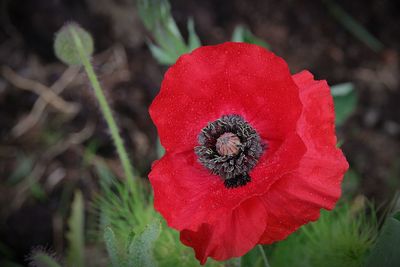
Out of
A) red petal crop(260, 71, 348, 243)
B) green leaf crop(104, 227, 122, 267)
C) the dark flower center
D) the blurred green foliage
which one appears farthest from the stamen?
the blurred green foliage

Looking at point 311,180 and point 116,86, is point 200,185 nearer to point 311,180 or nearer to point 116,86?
point 311,180

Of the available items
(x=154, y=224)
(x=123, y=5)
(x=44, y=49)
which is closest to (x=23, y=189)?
(x=44, y=49)

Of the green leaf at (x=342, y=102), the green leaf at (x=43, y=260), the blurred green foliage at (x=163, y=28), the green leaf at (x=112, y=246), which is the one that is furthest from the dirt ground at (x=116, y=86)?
the green leaf at (x=112, y=246)

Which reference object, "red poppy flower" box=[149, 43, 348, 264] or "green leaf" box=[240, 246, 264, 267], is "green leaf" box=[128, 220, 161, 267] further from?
"green leaf" box=[240, 246, 264, 267]

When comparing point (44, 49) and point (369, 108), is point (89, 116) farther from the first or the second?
point (369, 108)

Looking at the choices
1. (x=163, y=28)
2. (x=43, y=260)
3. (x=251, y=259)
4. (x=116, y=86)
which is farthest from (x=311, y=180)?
(x=116, y=86)
